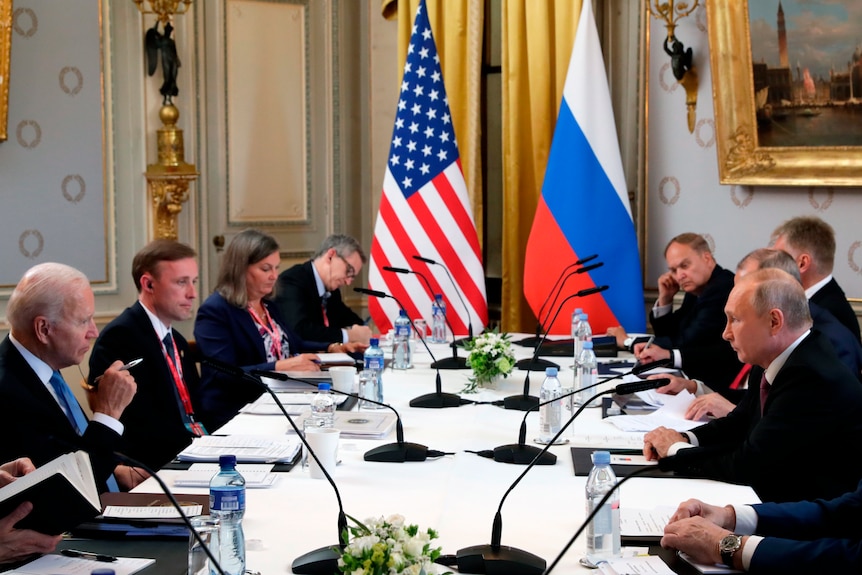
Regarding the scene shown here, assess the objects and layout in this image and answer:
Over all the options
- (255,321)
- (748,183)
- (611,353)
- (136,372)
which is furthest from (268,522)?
(748,183)

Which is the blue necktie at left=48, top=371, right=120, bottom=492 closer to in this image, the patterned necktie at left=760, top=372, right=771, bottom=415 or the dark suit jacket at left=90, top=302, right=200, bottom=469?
the dark suit jacket at left=90, top=302, right=200, bottom=469

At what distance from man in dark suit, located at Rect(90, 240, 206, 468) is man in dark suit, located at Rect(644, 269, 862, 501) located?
157cm

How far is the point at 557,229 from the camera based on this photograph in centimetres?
579

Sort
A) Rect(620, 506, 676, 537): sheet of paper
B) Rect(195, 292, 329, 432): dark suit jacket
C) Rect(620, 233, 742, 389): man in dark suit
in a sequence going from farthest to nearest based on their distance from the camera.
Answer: Rect(620, 233, 742, 389): man in dark suit, Rect(195, 292, 329, 432): dark suit jacket, Rect(620, 506, 676, 537): sheet of paper

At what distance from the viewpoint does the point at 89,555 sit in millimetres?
1908

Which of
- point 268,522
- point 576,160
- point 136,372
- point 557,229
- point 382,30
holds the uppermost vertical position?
point 382,30

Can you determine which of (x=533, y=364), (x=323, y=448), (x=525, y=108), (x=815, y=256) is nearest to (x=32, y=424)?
(x=323, y=448)

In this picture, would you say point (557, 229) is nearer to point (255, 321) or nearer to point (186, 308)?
point (255, 321)

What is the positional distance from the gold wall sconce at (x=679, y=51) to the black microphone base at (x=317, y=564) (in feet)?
13.8

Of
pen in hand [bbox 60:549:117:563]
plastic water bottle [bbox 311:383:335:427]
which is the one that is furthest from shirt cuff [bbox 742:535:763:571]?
plastic water bottle [bbox 311:383:335:427]

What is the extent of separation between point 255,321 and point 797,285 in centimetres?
230

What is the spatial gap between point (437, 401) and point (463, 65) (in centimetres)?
334

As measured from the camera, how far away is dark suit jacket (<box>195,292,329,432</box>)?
3887 millimetres

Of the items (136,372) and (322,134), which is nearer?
(136,372)
